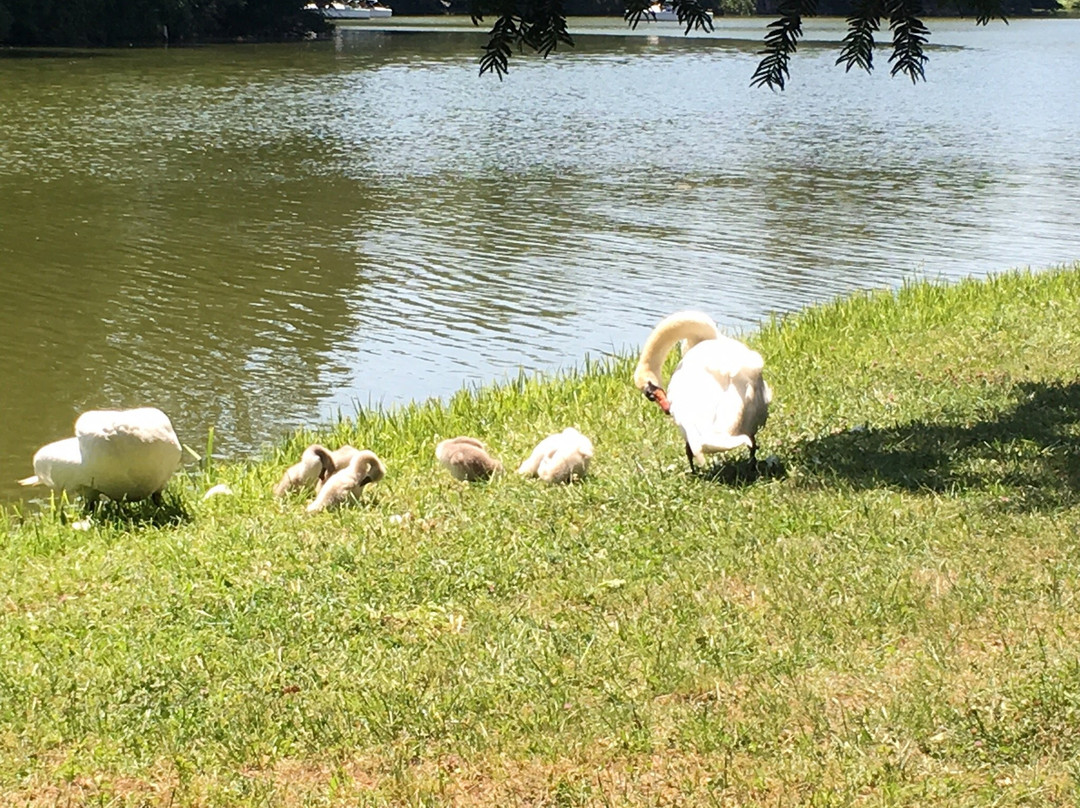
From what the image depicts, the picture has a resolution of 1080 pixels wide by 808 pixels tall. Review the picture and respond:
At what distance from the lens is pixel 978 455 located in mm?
7652

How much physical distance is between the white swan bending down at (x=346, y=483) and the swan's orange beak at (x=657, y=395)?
5.51 feet

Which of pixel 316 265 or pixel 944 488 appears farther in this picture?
pixel 316 265

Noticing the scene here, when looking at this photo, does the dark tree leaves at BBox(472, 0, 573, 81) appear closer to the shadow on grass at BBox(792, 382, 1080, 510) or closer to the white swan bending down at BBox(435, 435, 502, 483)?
the white swan bending down at BBox(435, 435, 502, 483)

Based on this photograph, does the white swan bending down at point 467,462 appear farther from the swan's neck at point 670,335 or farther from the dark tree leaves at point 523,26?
the dark tree leaves at point 523,26

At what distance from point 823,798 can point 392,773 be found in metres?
1.35

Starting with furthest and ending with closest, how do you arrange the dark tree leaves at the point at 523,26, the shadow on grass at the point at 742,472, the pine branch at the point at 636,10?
the shadow on grass at the point at 742,472, the dark tree leaves at the point at 523,26, the pine branch at the point at 636,10

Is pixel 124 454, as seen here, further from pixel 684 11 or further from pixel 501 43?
pixel 684 11

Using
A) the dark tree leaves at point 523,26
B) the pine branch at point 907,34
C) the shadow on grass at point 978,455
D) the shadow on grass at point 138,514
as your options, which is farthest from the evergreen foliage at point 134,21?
the pine branch at point 907,34

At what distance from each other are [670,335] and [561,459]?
145 centimetres

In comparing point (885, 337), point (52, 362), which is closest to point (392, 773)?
point (885, 337)

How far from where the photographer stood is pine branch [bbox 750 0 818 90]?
6.33 metres

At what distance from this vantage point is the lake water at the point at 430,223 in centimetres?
1408

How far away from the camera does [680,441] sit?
876 cm

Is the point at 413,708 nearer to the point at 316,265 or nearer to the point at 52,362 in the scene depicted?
the point at 52,362
